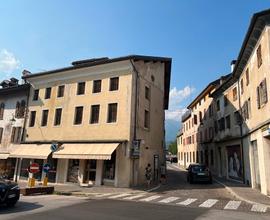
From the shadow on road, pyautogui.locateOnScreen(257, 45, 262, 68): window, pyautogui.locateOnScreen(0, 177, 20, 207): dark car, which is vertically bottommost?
the shadow on road

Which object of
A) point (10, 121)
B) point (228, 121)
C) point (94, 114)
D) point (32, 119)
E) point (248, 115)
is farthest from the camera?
point (228, 121)

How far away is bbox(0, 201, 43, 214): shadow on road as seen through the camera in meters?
10.0

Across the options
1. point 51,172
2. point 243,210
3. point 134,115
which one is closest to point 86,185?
point 51,172

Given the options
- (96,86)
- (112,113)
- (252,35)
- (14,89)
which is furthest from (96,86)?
(252,35)

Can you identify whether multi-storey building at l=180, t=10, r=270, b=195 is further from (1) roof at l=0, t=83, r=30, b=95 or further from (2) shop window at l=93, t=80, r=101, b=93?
(1) roof at l=0, t=83, r=30, b=95

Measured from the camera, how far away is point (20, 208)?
35.0ft

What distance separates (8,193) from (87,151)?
9.22 metres

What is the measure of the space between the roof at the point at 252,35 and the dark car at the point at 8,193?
601 inches

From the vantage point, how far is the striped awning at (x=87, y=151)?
18750 mm

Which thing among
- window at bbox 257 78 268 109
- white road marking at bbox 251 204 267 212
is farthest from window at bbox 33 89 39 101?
white road marking at bbox 251 204 267 212

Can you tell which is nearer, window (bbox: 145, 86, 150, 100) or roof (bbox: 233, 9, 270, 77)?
roof (bbox: 233, 9, 270, 77)

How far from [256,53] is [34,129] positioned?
65.9 ft

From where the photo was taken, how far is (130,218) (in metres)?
9.05

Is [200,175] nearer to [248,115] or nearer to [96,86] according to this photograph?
[248,115]
